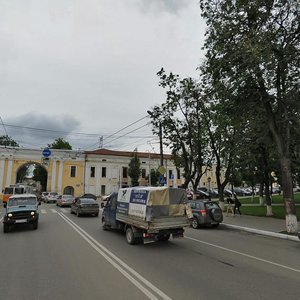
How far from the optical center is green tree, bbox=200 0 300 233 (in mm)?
13820

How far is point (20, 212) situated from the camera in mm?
15391

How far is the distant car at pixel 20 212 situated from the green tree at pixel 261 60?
11.8m

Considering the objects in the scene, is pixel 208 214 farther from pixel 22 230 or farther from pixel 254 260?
pixel 22 230

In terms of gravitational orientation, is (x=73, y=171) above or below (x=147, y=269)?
above

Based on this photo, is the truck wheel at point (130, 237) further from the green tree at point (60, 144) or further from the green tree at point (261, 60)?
the green tree at point (60, 144)

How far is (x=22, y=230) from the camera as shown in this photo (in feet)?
51.4

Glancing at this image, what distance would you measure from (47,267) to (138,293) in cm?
327

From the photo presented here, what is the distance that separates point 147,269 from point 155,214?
3457 mm

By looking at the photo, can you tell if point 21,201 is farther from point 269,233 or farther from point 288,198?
point 288,198

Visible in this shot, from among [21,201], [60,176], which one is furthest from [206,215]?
[60,176]

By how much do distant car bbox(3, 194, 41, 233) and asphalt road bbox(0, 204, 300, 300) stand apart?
7.91 ft

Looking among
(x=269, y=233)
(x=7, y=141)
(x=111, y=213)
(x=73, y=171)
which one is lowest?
(x=269, y=233)

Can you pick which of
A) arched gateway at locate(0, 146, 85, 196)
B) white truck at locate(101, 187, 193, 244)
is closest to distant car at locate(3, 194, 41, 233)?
white truck at locate(101, 187, 193, 244)

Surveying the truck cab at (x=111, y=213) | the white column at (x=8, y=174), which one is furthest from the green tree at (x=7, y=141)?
the truck cab at (x=111, y=213)
